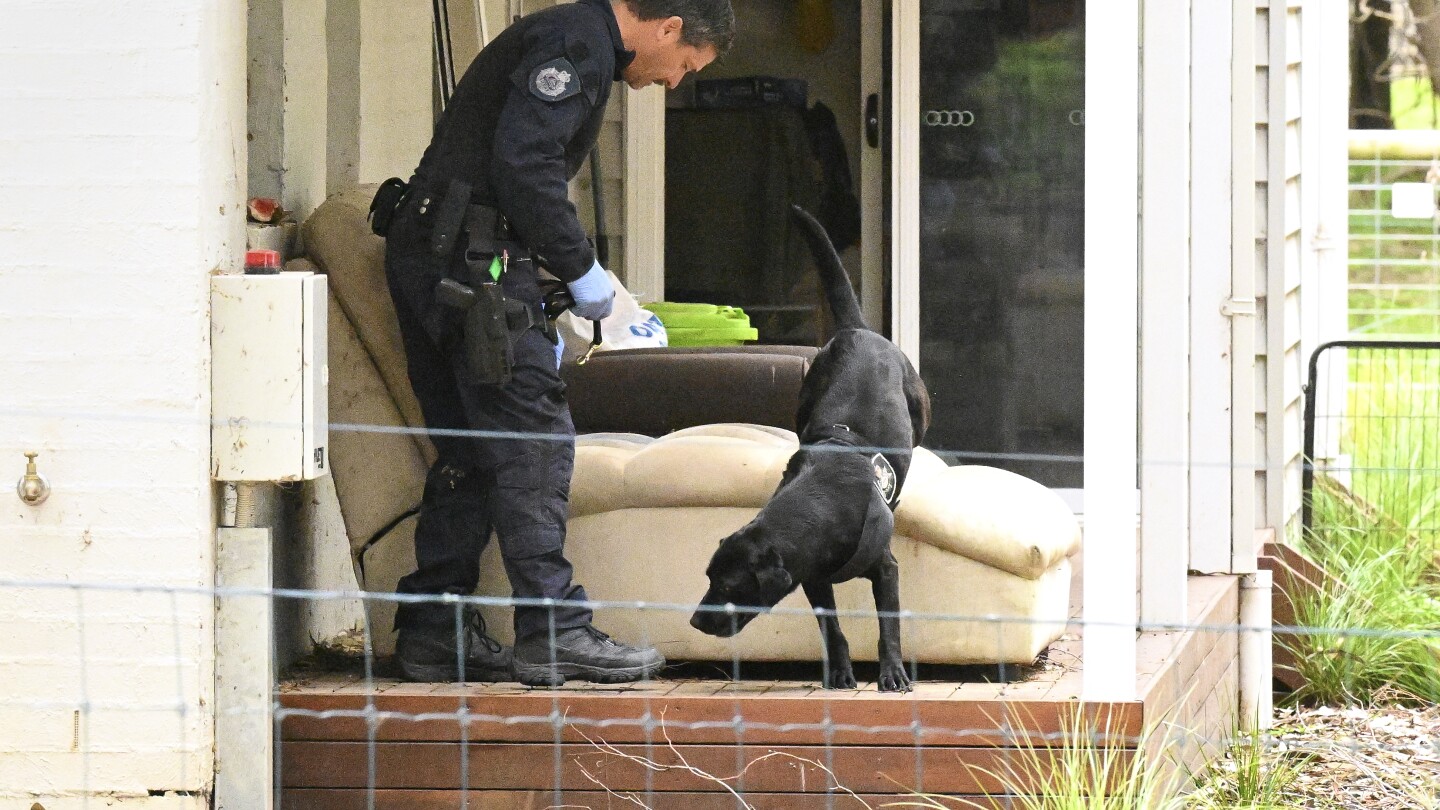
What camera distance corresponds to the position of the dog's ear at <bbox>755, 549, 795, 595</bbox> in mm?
3666

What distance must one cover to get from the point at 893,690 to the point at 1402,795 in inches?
70.5

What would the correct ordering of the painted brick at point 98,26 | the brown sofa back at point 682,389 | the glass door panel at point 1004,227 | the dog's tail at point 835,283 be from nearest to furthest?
the painted brick at point 98,26
the dog's tail at point 835,283
the brown sofa back at point 682,389
the glass door panel at point 1004,227

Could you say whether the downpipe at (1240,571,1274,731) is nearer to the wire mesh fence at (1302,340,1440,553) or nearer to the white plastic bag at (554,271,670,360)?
the wire mesh fence at (1302,340,1440,553)

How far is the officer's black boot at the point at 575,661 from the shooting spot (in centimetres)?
385

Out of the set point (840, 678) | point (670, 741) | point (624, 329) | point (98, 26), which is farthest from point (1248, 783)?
point (98, 26)

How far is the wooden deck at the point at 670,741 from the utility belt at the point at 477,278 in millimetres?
717

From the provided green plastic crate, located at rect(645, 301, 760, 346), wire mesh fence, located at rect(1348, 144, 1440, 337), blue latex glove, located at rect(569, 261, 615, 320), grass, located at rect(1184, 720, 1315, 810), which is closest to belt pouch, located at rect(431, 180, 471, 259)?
blue latex glove, located at rect(569, 261, 615, 320)

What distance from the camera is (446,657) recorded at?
401cm

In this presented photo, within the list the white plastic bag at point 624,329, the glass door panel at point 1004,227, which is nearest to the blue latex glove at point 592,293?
the white plastic bag at point 624,329

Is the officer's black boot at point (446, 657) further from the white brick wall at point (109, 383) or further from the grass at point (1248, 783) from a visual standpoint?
the grass at point (1248, 783)

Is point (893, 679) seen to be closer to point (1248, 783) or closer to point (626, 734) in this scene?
point (626, 734)

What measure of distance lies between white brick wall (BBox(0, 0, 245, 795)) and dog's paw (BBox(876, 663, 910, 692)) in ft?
4.48

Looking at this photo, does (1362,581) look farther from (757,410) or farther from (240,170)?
(240,170)

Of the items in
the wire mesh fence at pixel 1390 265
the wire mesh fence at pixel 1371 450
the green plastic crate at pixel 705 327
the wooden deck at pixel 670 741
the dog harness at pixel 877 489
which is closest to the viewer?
the wooden deck at pixel 670 741
